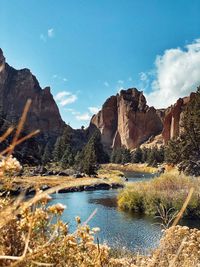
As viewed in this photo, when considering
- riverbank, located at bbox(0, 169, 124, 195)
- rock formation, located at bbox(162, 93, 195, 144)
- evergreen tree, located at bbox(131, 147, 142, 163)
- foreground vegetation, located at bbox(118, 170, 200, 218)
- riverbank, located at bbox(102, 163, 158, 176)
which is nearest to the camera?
riverbank, located at bbox(0, 169, 124, 195)

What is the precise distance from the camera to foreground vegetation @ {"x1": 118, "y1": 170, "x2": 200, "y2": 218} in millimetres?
26969

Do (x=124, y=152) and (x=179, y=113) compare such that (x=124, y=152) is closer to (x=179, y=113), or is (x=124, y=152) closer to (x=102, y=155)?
(x=102, y=155)

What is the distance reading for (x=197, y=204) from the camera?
87.2ft

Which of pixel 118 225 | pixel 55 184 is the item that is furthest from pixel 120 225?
pixel 55 184

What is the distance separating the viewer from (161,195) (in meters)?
28.6

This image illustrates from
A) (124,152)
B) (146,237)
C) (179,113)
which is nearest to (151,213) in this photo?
(146,237)

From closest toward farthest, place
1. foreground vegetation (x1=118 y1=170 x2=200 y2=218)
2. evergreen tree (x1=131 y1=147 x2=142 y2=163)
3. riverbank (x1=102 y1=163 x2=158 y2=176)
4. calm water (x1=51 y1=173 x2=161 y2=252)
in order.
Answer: calm water (x1=51 y1=173 x2=161 y2=252)
foreground vegetation (x1=118 y1=170 x2=200 y2=218)
riverbank (x1=102 y1=163 x2=158 y2=176)
evergreen tree (x1=131 y1=147 x2=142 y2=163)

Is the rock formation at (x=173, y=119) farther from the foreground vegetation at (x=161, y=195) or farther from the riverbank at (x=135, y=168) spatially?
the foreground vegetation at (x=161, y=195)

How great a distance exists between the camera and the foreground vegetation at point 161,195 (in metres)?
27.0

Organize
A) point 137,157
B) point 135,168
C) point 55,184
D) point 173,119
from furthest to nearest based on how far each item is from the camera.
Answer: point 173,119 → point 137,157 → point 135,168 → point 55,184

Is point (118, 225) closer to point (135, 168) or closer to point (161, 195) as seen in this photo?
point (161, 195)

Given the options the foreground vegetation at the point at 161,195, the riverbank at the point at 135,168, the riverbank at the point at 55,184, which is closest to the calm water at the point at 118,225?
the foreground vegetation at the point at 161,195

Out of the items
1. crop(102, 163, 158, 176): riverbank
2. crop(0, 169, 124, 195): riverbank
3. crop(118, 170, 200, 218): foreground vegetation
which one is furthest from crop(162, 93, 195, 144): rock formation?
crop(118, 170, 200, 218): foreground vegetation

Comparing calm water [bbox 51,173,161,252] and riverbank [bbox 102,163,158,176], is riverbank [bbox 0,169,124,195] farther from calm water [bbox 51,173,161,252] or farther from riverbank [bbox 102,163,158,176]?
riverbank [bbox 102,163,158,176]
